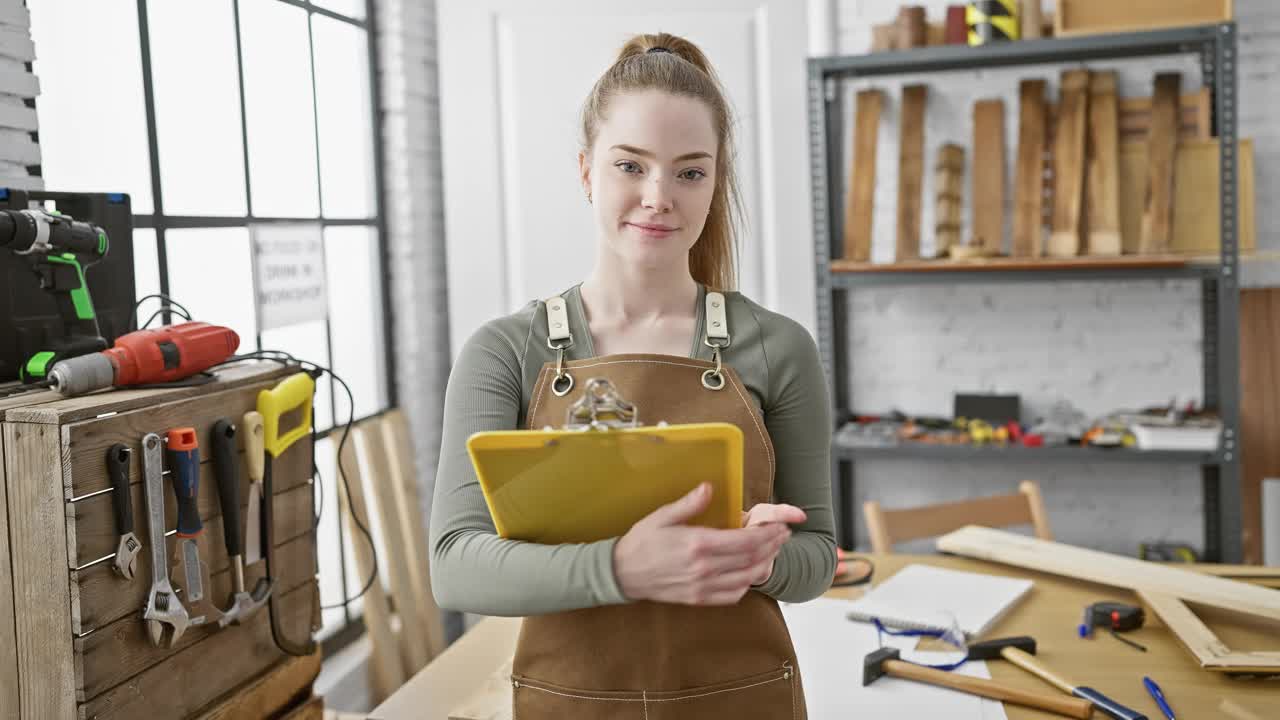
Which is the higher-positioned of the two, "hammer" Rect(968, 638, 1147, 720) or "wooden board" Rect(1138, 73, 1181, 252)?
"wooden board" Rect(1138, 73, 1181, 252)

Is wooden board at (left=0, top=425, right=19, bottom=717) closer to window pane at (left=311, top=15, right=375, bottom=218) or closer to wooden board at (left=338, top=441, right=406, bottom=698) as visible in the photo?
wooden board at (left=338, top=441, right=406, bottom=698)

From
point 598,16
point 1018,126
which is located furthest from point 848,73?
point 598,16

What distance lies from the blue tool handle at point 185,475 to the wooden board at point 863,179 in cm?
240

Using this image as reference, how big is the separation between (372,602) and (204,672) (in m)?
1.37

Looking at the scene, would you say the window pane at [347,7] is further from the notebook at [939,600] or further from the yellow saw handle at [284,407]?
the notebook at [939,600]

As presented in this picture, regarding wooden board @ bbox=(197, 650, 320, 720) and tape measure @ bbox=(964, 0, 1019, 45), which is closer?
wooden board @ bbox=(197, 650, 320, 720)

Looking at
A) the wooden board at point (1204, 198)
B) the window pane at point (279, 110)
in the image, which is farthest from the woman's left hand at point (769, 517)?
the wooden board at point (1204, 198)

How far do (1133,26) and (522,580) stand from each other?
2811 mm

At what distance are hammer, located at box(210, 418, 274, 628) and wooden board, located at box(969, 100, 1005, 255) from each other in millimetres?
2548

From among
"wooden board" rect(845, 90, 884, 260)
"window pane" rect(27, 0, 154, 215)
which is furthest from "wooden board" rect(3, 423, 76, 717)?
"wooden board" rect(845, 90, 884, 260)

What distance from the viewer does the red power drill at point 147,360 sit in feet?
4.70

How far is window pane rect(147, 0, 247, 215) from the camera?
8.02 feet

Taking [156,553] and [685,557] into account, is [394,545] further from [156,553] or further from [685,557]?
[685,557]

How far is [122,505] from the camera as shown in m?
1.40
